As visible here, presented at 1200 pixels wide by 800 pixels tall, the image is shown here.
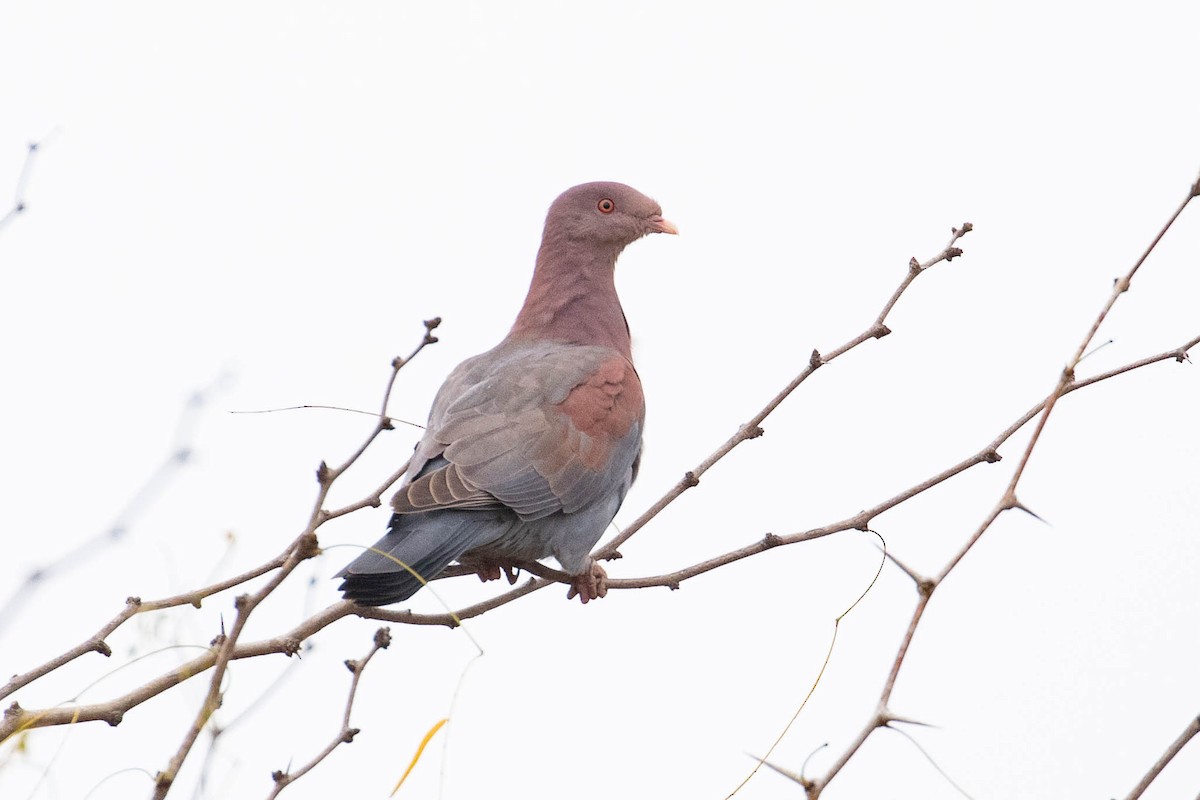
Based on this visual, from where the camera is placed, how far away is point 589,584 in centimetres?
470

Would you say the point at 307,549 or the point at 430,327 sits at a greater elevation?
the point at 430,327

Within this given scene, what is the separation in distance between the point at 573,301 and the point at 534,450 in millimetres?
1257

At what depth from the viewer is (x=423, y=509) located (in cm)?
416

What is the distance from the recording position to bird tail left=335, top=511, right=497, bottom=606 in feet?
11.5

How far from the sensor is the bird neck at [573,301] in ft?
18.8

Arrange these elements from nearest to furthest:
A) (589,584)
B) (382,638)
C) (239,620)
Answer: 1. (239,620)
2. (382,638)
3. (589,584)

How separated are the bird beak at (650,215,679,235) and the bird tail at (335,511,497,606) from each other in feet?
7.16

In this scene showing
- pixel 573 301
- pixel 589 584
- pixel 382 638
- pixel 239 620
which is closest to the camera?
pixel 239 620

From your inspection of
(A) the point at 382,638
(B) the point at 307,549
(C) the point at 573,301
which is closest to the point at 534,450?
(C) the point at 573,301

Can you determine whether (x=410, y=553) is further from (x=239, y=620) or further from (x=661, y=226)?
(x=661, y=226)

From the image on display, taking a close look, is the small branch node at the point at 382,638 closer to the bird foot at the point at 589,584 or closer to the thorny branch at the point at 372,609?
the thorny branch at the point at 372,609

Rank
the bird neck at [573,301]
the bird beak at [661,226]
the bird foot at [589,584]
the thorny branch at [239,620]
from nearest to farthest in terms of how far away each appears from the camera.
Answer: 1. the thorny branch at [239,620]
2. the bird foot at [589,584]
3. the bird neck at [573,301]
4. the bird beak at [661,226]

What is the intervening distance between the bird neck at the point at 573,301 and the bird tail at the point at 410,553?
1.44m

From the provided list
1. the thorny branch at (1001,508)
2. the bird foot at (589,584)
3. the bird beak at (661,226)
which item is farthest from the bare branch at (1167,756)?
the bird beak at (661,226)
